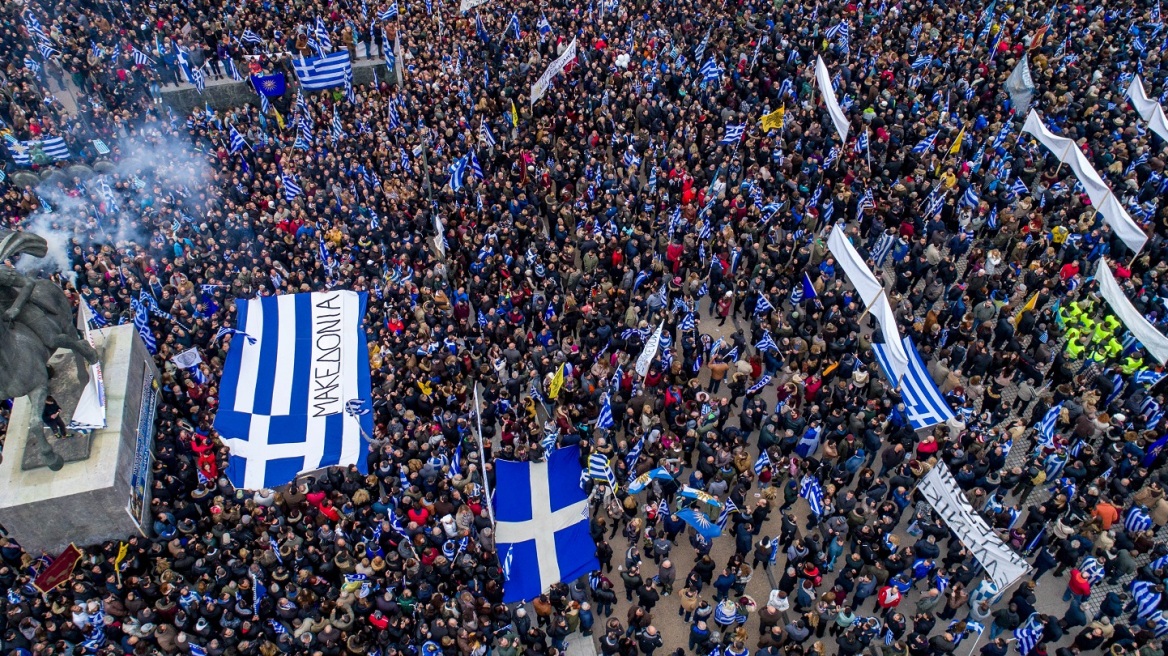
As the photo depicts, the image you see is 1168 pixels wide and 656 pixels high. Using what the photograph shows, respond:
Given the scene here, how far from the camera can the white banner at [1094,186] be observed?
68.3 feet

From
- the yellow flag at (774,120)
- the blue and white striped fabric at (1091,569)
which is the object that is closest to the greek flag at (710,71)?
the yellow flag at (774,120)

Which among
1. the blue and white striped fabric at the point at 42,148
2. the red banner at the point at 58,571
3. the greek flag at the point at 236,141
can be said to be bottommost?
the red banner at the point at 58,571

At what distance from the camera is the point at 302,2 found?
33.4 m

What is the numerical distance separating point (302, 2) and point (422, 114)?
959cm

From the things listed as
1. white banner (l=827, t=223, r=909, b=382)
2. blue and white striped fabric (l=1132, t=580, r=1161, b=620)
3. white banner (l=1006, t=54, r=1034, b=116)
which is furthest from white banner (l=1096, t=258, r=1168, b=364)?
white banner (l=1006, t=54, r=1034, b=116)

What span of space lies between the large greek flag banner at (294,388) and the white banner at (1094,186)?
18517mm

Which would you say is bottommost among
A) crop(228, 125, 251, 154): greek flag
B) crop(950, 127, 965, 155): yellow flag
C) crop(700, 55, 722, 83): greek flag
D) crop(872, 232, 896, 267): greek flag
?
Answer: crop(872, 232, 896, 267): greek flag

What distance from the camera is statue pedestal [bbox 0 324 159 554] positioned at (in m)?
16.0

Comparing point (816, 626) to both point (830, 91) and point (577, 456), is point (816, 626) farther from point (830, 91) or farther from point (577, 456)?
point (830, 91)

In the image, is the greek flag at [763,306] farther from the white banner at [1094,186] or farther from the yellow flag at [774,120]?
the white banner at [1094,186]

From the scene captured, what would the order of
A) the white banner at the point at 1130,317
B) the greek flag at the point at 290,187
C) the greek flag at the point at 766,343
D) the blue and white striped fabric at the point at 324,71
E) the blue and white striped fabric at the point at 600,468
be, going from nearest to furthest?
the blue and white striped fabric at the point at 600,468 < the white banner at the point at 1130,317 < the greek flag at the point at 766,343 < the greek flag at the point at 290,187 < the blue and white striped fabric at the point at 324,71

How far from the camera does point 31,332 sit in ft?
51.2

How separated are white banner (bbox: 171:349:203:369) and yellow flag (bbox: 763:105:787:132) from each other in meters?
17.2

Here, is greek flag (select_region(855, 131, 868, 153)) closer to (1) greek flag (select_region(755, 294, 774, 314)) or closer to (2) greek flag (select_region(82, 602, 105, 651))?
(1) greek flag (select_region(755, 294, 774, 314))
